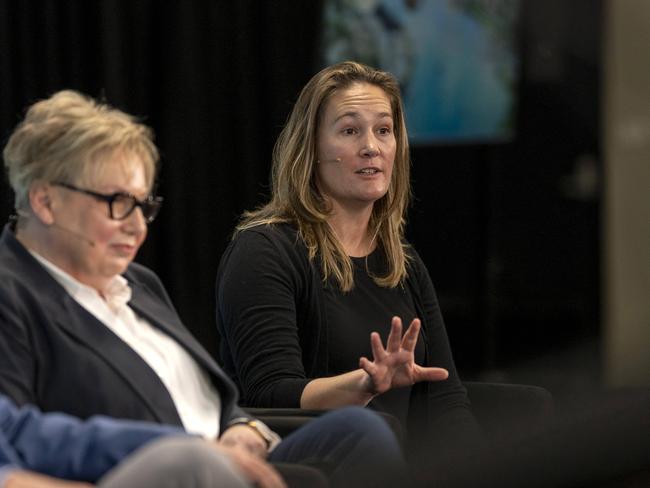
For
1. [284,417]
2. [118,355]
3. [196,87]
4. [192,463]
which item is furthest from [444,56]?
[192,463]

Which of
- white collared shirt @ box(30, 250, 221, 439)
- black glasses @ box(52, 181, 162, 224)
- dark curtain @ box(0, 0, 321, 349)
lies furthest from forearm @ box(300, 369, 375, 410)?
dark curtain @ box(0, 0, 321, 349)

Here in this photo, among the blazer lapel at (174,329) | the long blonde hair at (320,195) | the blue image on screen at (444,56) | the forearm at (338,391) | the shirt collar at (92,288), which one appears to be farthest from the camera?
the blue image on screen at (444,56)

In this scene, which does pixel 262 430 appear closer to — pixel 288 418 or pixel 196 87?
pixel 288 418

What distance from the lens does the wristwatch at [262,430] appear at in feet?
6.92

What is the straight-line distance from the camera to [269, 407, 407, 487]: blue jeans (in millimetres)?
1911

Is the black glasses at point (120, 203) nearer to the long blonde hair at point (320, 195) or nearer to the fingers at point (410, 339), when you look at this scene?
the fingers at point (410, 339)

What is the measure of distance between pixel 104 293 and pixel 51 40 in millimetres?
2675

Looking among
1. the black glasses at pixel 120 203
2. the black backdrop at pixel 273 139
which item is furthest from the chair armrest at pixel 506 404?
the black backdrop at pixel 273 139

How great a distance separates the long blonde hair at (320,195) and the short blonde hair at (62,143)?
0.85 metres

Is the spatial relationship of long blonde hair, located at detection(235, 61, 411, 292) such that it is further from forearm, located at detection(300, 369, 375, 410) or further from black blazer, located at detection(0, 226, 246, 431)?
black blazer, located at detection(0, 226, 246, 431)

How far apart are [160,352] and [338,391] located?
0.53 meters

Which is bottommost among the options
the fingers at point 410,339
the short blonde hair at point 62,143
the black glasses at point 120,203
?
the fingers at point 410,339

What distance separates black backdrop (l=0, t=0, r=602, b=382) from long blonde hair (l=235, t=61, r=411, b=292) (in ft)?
5.32

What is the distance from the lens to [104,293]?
1968 mm
